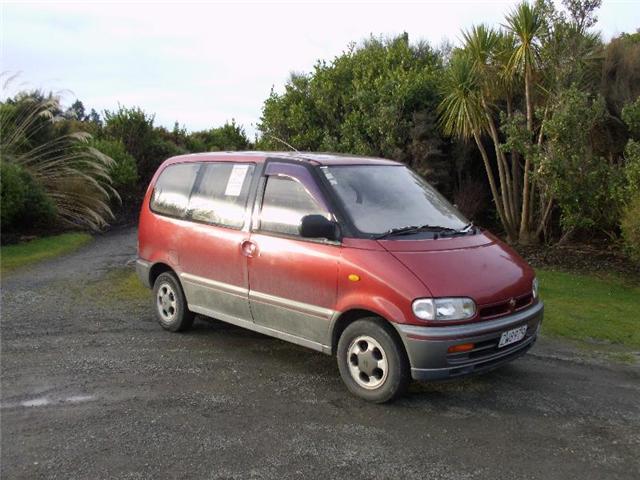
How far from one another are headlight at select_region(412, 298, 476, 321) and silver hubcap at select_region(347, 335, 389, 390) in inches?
17.7

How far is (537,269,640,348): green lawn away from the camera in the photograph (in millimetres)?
6895

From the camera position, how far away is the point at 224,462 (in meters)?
3.82

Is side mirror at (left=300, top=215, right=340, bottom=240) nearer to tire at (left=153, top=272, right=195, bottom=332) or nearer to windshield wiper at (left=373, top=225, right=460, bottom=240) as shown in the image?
windshield wiper at (left=373, top=225, right=460, bottom=240)

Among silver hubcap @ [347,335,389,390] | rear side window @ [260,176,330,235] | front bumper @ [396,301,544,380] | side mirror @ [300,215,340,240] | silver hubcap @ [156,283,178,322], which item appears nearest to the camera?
front bumper @ [396,301,544,380]

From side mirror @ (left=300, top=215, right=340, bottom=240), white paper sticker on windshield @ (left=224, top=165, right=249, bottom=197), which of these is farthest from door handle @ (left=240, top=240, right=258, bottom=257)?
side mirror @ (left=300, top=215, right=340, bottom=240)

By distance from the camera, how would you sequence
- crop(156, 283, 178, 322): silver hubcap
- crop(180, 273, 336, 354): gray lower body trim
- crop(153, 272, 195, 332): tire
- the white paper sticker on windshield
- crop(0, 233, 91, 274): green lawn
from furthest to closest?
crop(0, 233, 91, 274): green lawn < crop(156, 283, 178, 322): silver hubcap < crop(153, 272, 195, 332): tire < the white paper sticker on windshield < crop(180, 273, 336, 354): gray lower body trim

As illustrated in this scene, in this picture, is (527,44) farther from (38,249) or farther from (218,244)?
(38,249)

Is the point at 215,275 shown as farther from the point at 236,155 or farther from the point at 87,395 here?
the point at 87,395

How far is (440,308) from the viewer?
4.41 metres

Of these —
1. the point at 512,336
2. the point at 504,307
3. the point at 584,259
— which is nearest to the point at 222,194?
the point at 504,307

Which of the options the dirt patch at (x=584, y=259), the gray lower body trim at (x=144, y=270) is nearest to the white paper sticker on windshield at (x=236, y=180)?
the gray lower body trim at (x=144, y=270)

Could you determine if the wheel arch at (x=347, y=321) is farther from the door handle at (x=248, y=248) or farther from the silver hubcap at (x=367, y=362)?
the door handle at (x=248, y=248)

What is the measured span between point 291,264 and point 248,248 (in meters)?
0.56

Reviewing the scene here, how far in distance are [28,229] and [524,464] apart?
471 inches
